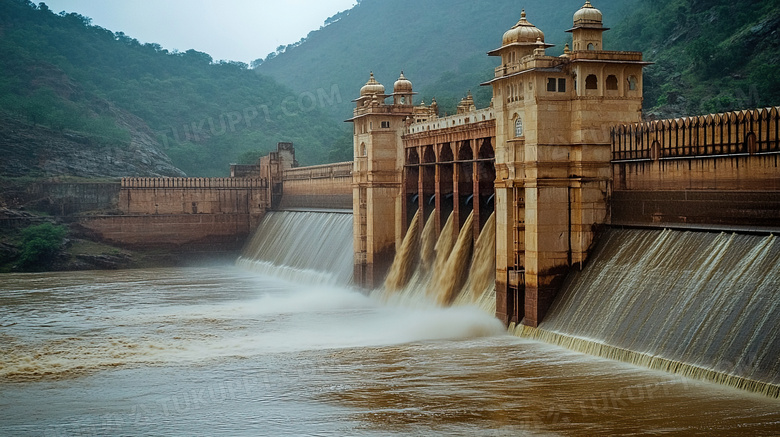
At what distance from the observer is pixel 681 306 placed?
64.1ft

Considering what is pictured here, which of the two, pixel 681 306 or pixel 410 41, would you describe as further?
pixel 410 41

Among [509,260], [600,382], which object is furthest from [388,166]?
[600,382]

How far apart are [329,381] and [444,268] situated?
10.7 meters

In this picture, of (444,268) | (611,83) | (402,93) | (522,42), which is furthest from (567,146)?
(402,93)

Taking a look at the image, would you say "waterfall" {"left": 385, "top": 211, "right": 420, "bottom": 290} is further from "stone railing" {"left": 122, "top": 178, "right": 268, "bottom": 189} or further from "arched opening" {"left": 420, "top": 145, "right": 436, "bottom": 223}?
"stone railing" {"left": 122, "top": 178, "right": 268, "bottom": 189}

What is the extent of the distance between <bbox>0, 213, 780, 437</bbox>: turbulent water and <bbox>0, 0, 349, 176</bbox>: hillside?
48280 mm

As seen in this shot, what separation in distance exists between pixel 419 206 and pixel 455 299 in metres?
6.73

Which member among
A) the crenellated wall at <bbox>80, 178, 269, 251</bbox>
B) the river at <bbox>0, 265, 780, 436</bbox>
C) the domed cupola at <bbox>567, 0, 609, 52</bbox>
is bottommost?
the river at <bbox>0, 265, 780, 436</bbox>

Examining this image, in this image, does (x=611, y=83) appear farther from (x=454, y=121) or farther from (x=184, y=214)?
(x=184, y=214)

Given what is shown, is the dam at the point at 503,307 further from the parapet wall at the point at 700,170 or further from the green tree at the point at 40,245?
the green tree at the point at 40,245

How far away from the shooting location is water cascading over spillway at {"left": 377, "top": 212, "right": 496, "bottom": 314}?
28.5 metres

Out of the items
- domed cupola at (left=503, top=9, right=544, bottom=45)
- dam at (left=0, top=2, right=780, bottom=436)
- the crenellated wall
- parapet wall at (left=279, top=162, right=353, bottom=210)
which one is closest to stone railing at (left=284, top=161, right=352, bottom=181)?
parapet wall at (left=279, top=162, right=353, bottom=210)

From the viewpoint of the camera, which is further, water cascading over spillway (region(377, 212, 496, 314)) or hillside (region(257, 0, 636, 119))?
hillside (region(257, 0, 636, 119))

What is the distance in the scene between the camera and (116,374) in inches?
891
